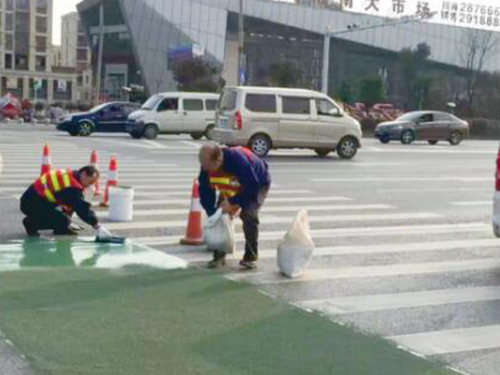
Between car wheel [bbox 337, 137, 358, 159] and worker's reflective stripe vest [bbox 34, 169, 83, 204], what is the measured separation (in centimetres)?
1537

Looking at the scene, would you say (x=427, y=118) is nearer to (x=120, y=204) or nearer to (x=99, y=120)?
(x=99, y=120)

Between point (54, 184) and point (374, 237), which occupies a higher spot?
point (54, 184)

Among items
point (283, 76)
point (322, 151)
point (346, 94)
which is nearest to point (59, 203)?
point (322, 151)

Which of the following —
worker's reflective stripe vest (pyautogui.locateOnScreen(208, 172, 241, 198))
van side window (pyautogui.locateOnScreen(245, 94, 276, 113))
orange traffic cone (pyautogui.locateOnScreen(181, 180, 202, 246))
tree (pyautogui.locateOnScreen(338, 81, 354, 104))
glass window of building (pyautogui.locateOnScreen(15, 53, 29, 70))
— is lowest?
orange traffic cone (pyautogui.locateOnScreen(181, 180, 202, 246))

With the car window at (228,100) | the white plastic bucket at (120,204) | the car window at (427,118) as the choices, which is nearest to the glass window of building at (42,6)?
the car window at (427,118)

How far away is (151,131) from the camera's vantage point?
31.0 metres

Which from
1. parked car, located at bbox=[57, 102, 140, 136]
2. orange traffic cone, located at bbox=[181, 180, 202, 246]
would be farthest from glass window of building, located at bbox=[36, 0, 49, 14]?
orange traffic cone, located at bbox=[181, 180, 202, 246]

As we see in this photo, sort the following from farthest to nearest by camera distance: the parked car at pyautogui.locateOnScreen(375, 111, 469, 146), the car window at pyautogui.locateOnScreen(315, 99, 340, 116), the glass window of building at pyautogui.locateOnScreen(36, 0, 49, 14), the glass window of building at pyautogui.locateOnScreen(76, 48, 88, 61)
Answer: the glass window of building at pyautogui.locateOnScreen(76, 48, 88, 61)
the glass window of building at pyautogui.locateOnScreen(36, 0, 49, 14)
the parked car at pyautogui.locateOnScreen(375, 111, 469, 146)
the car window at pyautogui.locateOnScreen(315, 99, 340, 116)

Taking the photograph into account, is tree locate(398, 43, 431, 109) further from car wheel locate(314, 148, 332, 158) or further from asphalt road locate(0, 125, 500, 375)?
asphalt road locate(0, 125, 500, 375)

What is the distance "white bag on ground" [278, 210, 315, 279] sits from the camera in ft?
25.9

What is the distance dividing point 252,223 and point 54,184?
2508 mm

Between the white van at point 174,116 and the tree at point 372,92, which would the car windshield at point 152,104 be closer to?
the white van at point 174,116

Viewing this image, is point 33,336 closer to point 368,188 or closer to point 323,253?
point 323,253

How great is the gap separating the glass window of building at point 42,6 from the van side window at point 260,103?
396ft
